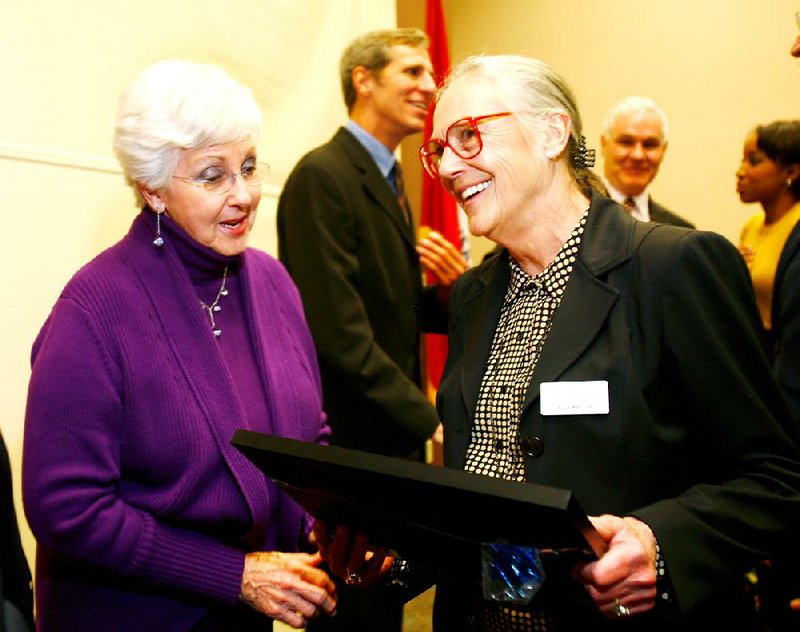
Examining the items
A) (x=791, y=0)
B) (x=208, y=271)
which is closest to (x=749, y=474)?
(x=208, y=271)

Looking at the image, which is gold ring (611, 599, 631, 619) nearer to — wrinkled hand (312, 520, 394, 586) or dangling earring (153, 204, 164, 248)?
wrinkled hand (312, 520, 394, 586)

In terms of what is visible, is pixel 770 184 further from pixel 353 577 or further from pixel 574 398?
pixel 353 577

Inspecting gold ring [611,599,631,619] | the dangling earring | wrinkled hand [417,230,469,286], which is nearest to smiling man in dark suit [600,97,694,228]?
wrinkled hand [417,230,469,286]

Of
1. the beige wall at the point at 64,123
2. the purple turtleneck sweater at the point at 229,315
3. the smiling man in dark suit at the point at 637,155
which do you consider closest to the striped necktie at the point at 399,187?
the beige wall at the point at 64,123

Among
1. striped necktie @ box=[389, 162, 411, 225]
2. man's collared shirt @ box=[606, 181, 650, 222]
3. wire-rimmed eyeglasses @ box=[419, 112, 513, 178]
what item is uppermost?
wire-rimmed eyeglasses @ box=[419, 112, 513, 178]

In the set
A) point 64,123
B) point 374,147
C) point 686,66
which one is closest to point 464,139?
point 374,147

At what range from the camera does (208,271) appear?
172 cm

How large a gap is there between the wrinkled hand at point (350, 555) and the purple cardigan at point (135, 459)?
188 millimetres

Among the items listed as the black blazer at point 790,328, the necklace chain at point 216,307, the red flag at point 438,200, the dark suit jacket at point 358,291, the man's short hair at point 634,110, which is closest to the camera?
the necklace chain at point 216,307

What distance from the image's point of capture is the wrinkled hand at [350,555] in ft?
4.62

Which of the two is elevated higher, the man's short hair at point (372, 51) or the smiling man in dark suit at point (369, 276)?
the man's short hair at point (372, 51)

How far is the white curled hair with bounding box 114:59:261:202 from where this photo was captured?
1.59 meters

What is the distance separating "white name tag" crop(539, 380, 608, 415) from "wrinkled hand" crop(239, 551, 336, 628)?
0.57 meters

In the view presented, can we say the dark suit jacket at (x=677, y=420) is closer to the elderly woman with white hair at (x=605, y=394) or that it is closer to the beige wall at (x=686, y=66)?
the elderly woman with white hair at (x=605, y=394)
